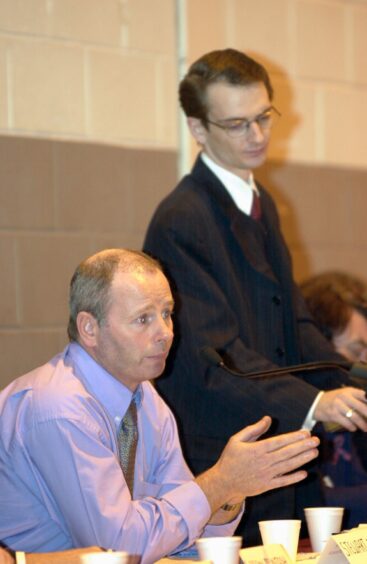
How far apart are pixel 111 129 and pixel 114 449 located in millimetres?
1491

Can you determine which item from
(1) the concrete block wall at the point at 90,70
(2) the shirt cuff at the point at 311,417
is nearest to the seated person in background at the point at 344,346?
(2) the shirt cuff at the point at 311,417

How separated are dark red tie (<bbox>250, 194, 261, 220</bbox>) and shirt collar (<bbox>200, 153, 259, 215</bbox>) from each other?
1 cm

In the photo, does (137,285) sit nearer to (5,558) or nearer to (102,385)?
(102,385)

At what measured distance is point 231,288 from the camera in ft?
8.54

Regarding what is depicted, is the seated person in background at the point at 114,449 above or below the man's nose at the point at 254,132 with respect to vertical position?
below

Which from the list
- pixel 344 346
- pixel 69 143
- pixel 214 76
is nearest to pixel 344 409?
pixel 344 346

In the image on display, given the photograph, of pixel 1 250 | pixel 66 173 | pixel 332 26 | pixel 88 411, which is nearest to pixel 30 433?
pixel 88 411

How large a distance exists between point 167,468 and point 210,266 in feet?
2.03

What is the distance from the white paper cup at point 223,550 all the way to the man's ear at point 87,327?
1.90 feet

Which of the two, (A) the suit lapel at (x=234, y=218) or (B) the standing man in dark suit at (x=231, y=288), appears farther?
(A) the suit lapel at (x=234, y=218)

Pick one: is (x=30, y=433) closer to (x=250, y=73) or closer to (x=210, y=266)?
(x=210, y=266)

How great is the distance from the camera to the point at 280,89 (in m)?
3.79

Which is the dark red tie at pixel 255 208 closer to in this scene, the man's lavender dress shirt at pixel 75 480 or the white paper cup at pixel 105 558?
the man's lavender dress shirt at pixel 75 480

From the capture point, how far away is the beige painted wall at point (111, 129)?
3.05 m
